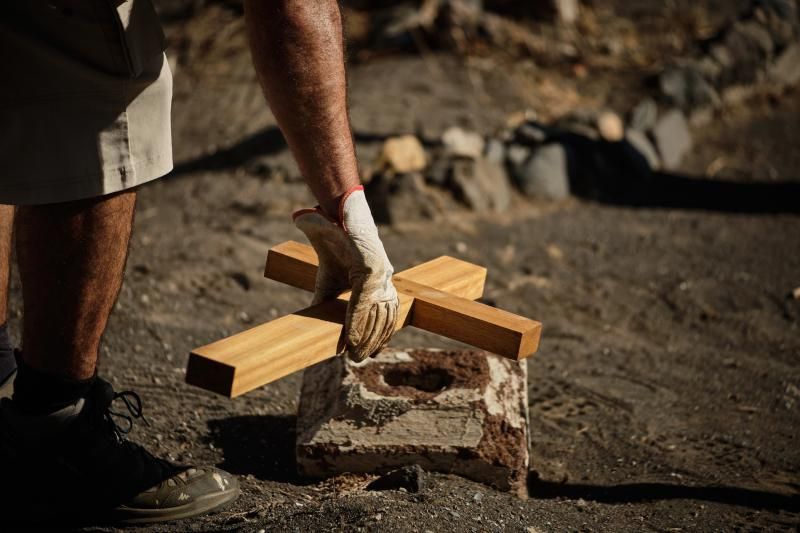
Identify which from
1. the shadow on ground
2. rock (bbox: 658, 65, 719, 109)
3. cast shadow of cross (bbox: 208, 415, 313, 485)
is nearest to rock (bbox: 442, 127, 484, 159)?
the shadow on ground

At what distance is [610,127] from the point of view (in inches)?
239

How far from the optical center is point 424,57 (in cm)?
680

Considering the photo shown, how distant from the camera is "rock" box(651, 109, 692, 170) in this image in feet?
19.5

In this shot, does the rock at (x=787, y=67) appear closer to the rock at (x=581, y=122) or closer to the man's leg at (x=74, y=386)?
the rock at (x=581, y=122)

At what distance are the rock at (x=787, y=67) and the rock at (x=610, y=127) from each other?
179 cm

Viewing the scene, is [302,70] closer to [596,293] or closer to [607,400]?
[607,400]

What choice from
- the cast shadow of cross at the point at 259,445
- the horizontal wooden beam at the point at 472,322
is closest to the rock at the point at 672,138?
the cast shadow of cross at the point at 259,445

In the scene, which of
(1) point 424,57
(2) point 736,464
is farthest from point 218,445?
(1) point 424,57

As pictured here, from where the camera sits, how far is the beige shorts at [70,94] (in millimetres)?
1750

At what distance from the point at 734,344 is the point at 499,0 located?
462 centimetres

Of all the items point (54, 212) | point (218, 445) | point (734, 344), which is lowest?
point (218, 445)

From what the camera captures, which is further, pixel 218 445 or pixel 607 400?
pixel 607 400

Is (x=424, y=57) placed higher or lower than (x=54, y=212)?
higher

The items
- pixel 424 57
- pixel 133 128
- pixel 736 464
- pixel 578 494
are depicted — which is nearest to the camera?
pixel 133 128
